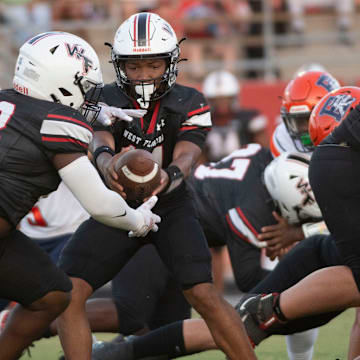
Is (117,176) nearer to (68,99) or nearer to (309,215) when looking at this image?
(68,99)

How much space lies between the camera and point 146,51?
4.14m

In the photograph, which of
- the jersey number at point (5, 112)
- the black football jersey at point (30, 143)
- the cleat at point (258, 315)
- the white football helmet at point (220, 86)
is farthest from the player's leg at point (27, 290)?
the white football helmet at point (220, 86)

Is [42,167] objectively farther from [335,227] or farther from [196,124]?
[335,227]

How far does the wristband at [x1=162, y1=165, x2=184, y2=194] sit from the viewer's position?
13.1ft

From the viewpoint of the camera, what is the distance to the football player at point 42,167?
3.52m

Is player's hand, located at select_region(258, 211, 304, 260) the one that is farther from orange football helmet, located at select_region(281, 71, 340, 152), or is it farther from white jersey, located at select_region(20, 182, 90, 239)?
white jersey, located at select_region(20, 182, 90, 239)

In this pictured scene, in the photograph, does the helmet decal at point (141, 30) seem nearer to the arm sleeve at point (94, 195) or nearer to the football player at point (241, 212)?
the arm sleeve at point (94, 195)

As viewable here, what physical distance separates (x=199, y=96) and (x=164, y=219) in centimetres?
62

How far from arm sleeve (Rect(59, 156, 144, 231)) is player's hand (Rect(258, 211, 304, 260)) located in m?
1.22

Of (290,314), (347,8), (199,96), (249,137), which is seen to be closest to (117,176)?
(199,96)

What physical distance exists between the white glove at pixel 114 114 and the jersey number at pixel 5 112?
0.54 meters

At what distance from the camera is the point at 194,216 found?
13.8 feet

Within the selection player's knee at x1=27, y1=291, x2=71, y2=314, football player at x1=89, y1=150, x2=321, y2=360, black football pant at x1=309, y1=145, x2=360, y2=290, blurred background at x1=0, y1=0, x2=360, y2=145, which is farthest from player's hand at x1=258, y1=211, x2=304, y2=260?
blurred background at x1=0, y1=0, x2=360, y2=145

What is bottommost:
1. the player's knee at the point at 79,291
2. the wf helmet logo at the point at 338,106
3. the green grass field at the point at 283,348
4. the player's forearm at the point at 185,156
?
the green grass field at the point at 283,348
